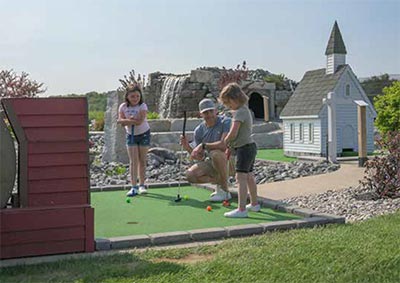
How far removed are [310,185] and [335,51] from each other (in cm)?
704

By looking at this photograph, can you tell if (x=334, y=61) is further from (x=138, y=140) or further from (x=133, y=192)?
(x=133, y=192)

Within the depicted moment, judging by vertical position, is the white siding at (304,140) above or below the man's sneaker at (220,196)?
above

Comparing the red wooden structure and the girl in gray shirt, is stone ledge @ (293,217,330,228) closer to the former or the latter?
the girl in gray shirt

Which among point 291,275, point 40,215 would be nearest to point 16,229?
point 40,215

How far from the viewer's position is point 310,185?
9.14 m

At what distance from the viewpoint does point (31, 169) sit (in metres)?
4.66

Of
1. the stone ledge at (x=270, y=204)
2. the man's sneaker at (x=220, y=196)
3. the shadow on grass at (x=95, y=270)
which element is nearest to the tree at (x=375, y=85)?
the man's sneaker at (x=220, y=196)

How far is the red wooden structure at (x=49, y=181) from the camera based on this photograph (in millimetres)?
4418

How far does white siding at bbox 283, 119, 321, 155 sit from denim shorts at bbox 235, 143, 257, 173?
9085mm

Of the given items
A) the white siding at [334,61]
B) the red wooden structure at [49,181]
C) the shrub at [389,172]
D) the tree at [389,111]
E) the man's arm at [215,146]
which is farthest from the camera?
the tree at [389,111]

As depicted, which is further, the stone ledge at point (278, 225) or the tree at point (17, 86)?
the tree at point (17, 86)

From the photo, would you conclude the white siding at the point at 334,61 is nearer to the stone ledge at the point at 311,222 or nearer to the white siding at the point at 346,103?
the white siding at the point at 346,103

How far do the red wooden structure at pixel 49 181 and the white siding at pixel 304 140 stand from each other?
35.1 feet

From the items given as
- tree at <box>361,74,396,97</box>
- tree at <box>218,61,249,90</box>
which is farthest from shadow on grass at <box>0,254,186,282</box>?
tree at <box>361,74,396,97</box>
